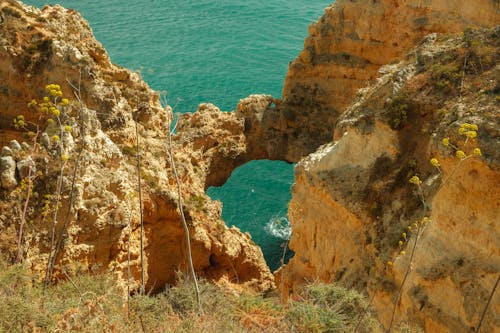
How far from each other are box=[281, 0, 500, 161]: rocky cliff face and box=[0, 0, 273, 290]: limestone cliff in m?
13.2

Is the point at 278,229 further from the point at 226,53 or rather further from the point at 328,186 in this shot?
the point at 226,53

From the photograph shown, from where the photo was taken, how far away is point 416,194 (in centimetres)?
1223

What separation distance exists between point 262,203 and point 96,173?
20447 mm

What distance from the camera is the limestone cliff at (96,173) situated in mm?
12703

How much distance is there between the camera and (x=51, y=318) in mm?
7875

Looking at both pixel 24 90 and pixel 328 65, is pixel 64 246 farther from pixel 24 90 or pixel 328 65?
pixel 328 65

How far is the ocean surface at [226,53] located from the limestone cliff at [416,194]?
51.7 feet

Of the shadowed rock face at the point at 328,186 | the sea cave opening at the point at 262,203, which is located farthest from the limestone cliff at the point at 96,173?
the sea cave opening at the point at 262,203

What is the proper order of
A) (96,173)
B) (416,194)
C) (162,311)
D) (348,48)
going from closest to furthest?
(162,311), (416,194), (96,173), (348,48)

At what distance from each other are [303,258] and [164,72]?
32.2 m

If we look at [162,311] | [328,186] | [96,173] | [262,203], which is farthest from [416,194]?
[262,203]

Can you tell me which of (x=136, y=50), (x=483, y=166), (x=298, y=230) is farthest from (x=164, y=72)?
(x=483, y=166)

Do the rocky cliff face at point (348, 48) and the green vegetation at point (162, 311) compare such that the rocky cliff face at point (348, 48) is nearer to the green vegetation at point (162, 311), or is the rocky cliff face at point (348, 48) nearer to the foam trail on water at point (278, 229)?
the foam trail on water at point (278, 229)

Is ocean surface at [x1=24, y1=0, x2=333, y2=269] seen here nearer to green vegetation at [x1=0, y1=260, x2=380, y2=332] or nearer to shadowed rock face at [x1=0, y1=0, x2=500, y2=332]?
shadowed rock face at [x1=0, y1=0, x2=500, y2=332]
